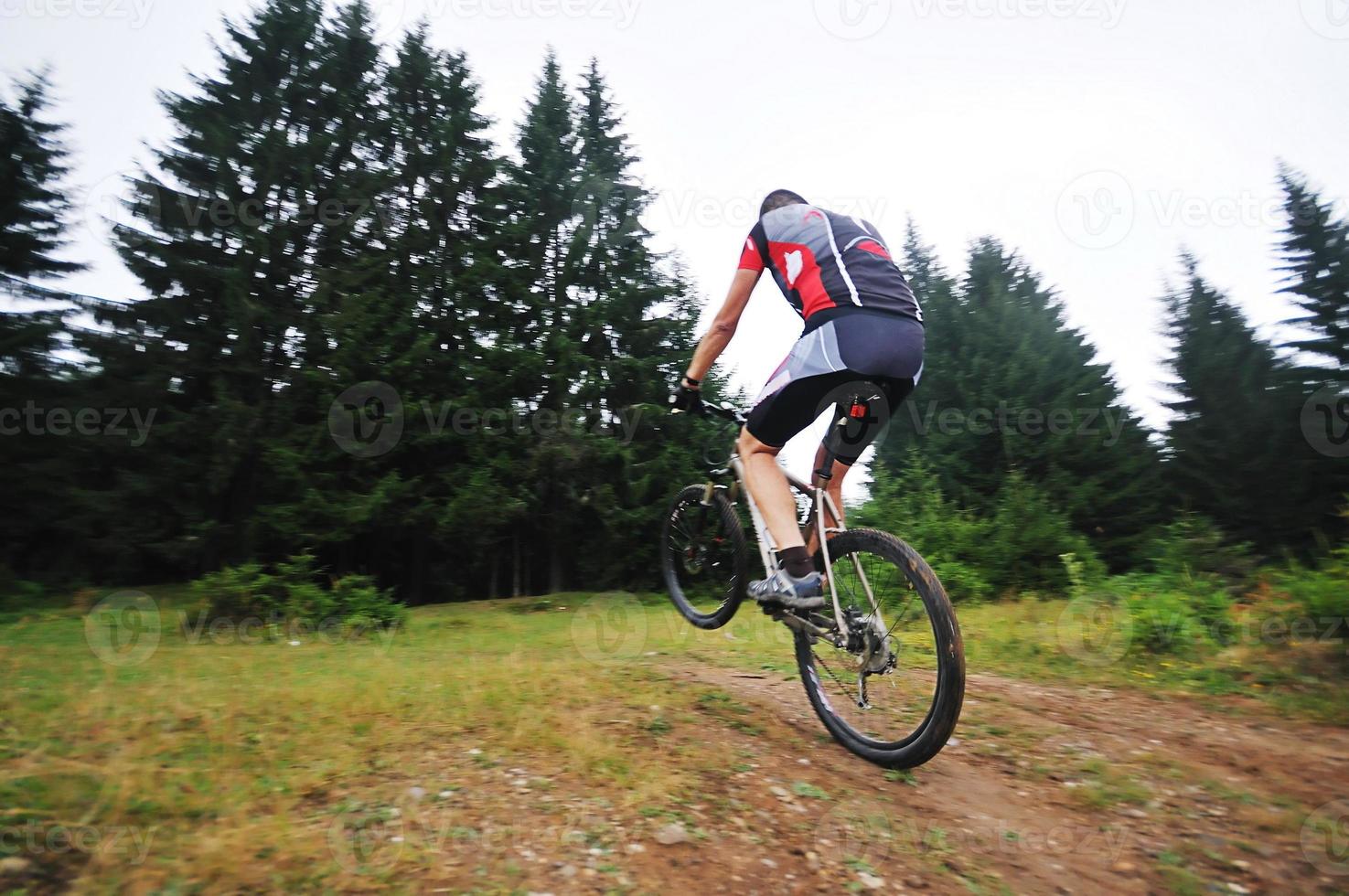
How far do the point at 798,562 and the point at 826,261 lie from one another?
4.20ft

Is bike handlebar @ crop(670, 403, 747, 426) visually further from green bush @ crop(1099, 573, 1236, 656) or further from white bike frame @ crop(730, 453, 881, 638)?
green bush @ crop(1099, 573, 1236, 656)

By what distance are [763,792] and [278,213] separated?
1739 centimetres

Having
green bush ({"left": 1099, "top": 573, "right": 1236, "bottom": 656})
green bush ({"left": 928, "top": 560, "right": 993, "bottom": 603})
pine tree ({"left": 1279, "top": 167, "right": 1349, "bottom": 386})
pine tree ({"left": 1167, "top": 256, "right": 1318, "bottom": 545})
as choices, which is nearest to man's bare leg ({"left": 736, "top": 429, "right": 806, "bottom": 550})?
green bush ({"left": 1099, "top": 573, "right": 1236, "bottom": 656})

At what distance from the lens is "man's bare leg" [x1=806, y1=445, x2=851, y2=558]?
3.11 m

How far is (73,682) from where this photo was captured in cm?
350

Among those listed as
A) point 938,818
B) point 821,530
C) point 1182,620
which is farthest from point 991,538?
point 938,818

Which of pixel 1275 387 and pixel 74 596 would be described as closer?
pixel 74 596

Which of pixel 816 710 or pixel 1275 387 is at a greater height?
pixel 1275 387

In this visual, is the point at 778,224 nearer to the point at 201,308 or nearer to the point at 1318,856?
the point at 1318,856

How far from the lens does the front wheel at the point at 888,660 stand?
8.21ft

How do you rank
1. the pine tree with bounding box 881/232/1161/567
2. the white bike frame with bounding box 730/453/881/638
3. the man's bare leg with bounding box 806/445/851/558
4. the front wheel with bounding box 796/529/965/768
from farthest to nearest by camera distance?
1. the pine tree with bounding box 881/232/1161/567
2. the man's bare leg with bounding box 806/445/851/558
3. the white bike frame with bounding box 730/453/881/638
4. the front wheel with bounding box 796/529/965/768

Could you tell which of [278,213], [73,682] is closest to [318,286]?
[278,213]

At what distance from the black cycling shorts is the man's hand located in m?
0.66

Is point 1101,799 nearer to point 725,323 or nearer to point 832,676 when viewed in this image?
point 832,676
